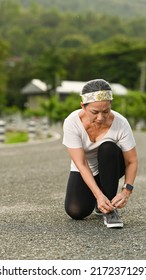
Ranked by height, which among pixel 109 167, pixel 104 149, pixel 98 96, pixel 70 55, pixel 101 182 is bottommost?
pixel 70 55

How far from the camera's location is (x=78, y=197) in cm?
436

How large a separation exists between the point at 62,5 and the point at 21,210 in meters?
168

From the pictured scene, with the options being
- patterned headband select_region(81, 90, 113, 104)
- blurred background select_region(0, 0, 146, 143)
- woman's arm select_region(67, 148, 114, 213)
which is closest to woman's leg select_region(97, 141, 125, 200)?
woman's arm select_region(67, 148, 114, 213)

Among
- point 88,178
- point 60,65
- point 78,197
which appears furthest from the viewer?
point 60,65

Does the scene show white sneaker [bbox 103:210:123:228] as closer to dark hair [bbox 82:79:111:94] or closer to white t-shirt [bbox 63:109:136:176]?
white t-shirt [bbox 63:109:136:176]

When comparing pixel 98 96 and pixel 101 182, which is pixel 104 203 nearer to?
pixel 101 182

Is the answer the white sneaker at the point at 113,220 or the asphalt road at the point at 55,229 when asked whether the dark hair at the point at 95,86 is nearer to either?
the white sneaker at the point at 113,220

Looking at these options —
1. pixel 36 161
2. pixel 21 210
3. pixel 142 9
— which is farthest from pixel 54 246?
pixel 142 9

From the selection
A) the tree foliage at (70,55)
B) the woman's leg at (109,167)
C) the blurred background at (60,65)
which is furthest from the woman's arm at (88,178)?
the tree foliage at (70,55)

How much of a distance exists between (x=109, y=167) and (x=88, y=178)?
0.17 metres

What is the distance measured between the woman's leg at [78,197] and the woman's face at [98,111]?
1.86 feet

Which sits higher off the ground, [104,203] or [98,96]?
[98,96]

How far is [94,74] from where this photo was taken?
74500 millimetres

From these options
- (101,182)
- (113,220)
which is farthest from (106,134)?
(113,220)
